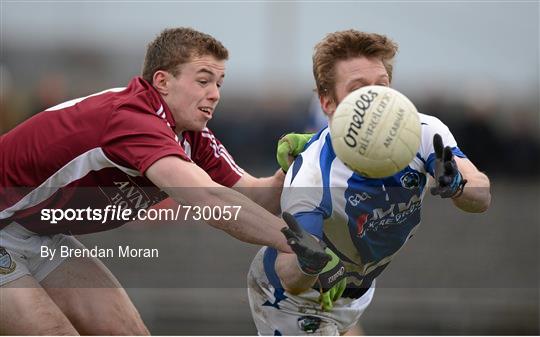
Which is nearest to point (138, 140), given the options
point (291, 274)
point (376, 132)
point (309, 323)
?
point (291, 274)

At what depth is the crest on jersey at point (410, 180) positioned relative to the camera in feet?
19.3

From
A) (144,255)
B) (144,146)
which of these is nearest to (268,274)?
(144,146)

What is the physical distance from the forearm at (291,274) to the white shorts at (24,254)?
149 centimetres

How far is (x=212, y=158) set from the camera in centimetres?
679

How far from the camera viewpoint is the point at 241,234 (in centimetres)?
557

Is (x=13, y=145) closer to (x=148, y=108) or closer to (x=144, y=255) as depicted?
(x=148, y=108)

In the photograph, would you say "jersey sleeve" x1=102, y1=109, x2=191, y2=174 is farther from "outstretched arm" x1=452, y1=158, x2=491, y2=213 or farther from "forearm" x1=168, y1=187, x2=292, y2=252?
"outstretched arm" x1=452, y1=158, x2=491, y2=213

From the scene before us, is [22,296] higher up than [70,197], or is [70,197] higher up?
[70,197]

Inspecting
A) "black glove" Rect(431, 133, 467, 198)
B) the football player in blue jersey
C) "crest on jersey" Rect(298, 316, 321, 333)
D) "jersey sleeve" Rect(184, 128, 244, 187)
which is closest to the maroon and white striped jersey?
"jersey sleeve" Rect(184, 128, 244, 187)

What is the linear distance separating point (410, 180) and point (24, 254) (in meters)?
2.39

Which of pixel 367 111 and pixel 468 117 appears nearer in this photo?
pixel 367 111

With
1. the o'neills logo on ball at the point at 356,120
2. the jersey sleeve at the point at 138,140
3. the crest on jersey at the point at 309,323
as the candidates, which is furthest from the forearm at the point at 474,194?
the jersey sleeve at the point at 138,140

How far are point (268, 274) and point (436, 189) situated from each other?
1437mm

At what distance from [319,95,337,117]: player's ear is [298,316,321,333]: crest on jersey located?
1268 mm
